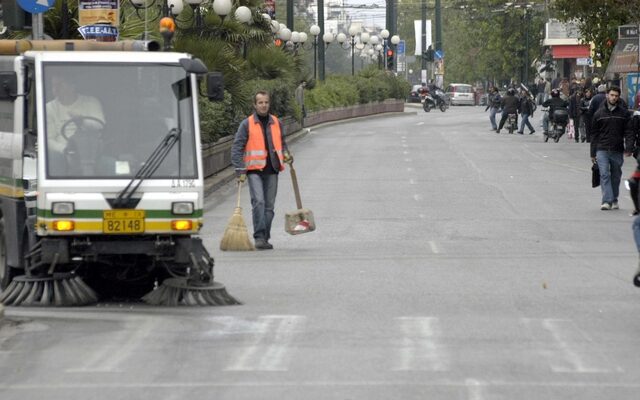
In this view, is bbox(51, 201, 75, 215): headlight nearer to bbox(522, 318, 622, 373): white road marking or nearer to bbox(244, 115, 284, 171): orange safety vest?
bbox(522, 318, 622, 373): white road marking

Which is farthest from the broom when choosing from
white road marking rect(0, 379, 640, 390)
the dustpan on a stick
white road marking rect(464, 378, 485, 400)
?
white road marking rect(464, 378, 485, 400)

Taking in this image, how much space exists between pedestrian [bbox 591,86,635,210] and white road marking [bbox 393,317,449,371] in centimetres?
1127

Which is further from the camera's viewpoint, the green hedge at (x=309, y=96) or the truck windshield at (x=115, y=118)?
the green hedge at (x=309, y=96)

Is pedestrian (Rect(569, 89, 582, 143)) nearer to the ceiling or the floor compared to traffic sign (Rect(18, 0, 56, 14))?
nearer to the floor

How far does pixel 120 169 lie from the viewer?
41.3 ft

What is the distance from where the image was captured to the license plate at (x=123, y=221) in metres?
12.2

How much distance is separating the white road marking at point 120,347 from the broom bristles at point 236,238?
5.35 meters

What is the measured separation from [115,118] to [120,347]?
292 cm

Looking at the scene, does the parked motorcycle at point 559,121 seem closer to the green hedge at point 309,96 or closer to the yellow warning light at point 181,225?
the green hedge at point 309,96

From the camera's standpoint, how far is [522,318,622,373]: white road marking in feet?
31.7

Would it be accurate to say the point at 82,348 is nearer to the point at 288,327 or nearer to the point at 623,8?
the point at 288,327

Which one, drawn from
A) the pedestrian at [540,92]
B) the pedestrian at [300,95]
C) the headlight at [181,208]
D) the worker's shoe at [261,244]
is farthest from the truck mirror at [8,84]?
the pedestrian at [540,92]

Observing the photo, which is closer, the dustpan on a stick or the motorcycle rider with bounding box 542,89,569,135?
the dustpan on a stick

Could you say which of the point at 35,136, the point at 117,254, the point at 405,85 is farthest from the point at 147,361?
the point at 405,85
